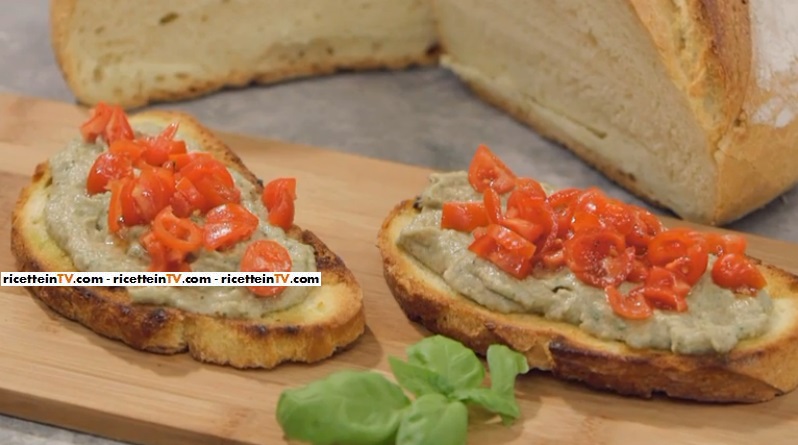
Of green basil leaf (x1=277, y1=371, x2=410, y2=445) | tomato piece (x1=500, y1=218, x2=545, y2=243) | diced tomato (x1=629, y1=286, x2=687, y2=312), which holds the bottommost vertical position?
green basil leaf (x1=277, y1=371, x2=410, y2=445)

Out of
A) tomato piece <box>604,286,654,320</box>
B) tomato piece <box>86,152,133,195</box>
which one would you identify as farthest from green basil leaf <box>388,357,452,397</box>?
tomato piece <box>86,152,133,195</box>

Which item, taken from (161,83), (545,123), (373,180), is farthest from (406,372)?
(161,83)

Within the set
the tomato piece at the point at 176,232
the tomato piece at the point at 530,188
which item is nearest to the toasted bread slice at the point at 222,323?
the tomato piece at the point at 176,232

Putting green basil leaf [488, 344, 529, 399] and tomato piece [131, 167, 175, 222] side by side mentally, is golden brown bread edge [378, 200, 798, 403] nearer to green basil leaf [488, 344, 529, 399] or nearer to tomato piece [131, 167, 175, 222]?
green basil leaf [488, 344, 529, 399]

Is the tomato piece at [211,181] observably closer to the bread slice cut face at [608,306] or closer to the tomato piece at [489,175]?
the bread slice cut face at [608,306]

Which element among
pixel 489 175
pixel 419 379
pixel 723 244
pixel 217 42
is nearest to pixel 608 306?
pixel 723 244
